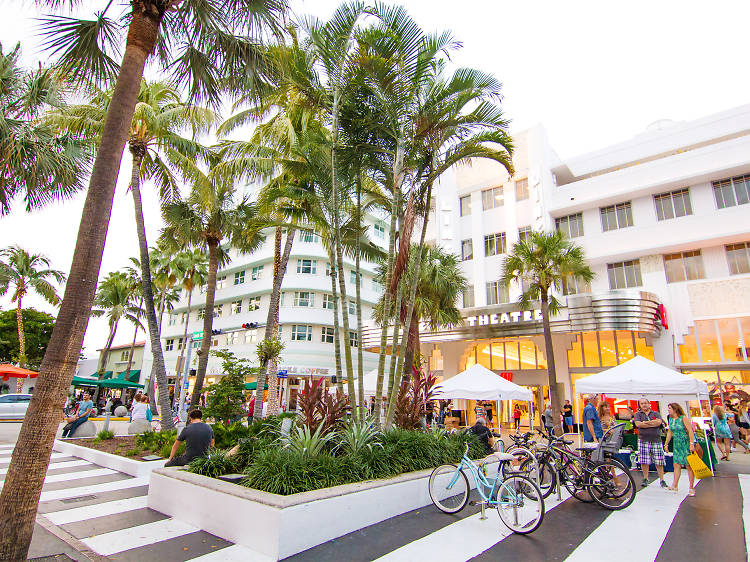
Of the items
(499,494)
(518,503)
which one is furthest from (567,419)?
(518,503)

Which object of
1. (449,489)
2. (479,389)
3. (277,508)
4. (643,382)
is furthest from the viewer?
(479,389)

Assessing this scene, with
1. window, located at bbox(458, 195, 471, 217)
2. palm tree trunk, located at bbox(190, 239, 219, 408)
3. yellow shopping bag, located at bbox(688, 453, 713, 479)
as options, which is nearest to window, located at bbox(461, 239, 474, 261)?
window, located at bbox(458, 195, 471, 217)

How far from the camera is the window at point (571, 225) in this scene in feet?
82.5

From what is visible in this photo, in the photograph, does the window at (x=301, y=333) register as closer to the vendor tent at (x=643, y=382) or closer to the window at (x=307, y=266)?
the window at (x=307, y=266)

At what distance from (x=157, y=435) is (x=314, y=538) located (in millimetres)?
7757

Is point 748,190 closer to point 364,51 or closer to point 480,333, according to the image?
point 480,333

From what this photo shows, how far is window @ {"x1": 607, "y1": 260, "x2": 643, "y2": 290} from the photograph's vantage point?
22906 millimetres

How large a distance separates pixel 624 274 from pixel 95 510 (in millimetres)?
24709

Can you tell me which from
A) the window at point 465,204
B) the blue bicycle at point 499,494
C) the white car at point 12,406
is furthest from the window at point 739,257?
the white car at point 12,406

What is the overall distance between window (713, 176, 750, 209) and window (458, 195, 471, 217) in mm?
13145

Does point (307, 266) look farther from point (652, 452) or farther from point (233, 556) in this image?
point (233, 556)

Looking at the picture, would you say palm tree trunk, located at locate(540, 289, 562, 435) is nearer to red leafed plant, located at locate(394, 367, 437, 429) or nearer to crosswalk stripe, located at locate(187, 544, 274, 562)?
red leafed plant, located at locate(394, 367, 437, 429)

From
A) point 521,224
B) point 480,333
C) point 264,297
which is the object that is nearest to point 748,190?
point 521,224

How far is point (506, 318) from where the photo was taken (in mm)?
21188
